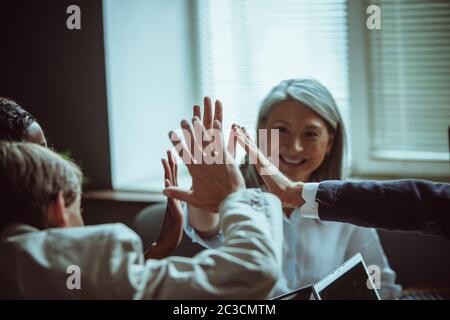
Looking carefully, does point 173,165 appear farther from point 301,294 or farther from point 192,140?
point 301,294

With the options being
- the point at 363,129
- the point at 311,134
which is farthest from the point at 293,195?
the point at 363,129

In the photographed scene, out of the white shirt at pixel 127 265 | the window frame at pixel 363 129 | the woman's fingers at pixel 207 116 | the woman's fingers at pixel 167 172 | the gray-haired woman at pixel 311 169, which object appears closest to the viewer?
the white shirt at pixel 127 265

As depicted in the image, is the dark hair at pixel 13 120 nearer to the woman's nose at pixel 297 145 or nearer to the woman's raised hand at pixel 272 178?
the woman's raised hand at pixel 272 178

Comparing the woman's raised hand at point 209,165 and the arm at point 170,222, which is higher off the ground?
the woman's raised hand at point 209,165

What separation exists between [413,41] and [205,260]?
1143 millimetres

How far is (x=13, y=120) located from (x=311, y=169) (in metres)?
0.63

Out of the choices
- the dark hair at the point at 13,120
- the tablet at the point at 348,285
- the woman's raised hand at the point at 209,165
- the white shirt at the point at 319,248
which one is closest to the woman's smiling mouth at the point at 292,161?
the white shirt at the point at 319,248

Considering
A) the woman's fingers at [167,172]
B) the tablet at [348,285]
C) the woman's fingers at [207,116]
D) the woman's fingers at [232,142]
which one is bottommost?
the tablet at [348,285]

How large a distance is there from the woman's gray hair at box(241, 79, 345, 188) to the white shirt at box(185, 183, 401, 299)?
0.12 metres

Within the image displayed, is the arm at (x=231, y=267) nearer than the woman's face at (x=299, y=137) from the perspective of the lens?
Yes

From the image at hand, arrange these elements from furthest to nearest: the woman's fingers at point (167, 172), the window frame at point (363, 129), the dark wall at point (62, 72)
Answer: the window frame at point (363, 129)
the dark wall at point (62, 72)
the woman's fingers at point (167, 172)

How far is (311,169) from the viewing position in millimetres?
1303

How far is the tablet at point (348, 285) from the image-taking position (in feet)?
3.67

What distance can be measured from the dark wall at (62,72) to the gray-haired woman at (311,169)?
368 millimetres
